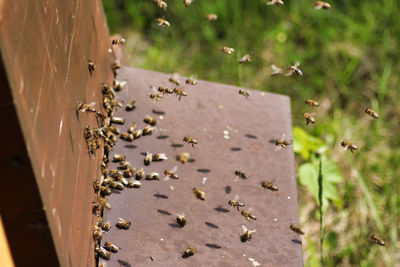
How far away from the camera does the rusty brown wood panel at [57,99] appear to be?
5.50 feet

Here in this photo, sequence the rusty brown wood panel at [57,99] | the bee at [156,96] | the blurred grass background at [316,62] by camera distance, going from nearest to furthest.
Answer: the rusty brown wood panel at [57,99] → the bee at [156,96] → the blurred grass background at [316,62]

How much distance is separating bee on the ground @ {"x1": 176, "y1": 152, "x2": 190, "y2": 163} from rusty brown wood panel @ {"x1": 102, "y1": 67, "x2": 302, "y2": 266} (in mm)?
27

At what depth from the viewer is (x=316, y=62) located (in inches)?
221

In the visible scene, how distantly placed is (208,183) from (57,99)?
3.47ft

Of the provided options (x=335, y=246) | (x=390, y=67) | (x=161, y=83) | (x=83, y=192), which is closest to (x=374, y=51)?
(x=390, y=67)

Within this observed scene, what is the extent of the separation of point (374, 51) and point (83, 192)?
411 centimetres

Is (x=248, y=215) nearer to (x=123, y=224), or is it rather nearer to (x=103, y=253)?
(x=123, y=224)

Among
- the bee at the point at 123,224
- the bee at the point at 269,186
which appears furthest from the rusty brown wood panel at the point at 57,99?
the bee at the point at 269,186

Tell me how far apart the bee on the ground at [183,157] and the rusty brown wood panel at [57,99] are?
45cm

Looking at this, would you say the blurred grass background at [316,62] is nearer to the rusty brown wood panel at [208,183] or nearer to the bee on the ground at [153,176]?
the rusty brown wood panel at [208,183]

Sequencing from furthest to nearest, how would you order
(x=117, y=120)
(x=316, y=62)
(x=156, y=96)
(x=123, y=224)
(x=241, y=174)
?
(x=316, y=62)
(x=156, y=96)
(x=117, y=120)
(x=241, y=174)
(x=123, y=224)

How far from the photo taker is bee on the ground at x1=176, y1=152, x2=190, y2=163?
295 cm

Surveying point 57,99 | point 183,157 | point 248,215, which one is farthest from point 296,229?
point 57,99

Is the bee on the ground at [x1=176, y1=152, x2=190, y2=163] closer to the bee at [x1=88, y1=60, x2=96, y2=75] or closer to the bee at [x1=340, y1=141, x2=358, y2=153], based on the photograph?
the bee at [x1=88, y1=60, x2=96, y2=75]
